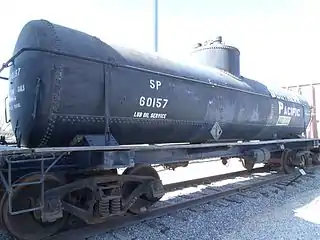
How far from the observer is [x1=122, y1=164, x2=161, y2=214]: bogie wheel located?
211 inches

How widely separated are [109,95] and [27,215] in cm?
207

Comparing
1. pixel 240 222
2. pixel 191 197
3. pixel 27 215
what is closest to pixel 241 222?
pixel 240 222

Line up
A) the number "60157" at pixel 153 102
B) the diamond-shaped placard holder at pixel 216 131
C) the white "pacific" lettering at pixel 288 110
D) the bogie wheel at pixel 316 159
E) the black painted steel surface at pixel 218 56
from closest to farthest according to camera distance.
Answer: the number "60157" at pixel 153 102
the diamond-shaped placard holder at pixel 216 131
the black painted steel surface at pixel 218 56
the white "pacific" lettering at pixel 288 110
the bogie wheel at pixel 316 159

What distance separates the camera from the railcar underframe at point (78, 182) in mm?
4078

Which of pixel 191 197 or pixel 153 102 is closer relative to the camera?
pixel 153 102

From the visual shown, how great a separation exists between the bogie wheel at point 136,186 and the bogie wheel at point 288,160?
20.7 feet

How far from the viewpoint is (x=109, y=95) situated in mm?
4867

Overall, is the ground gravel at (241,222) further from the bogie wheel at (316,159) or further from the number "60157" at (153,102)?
the bogie wheel at (316,159)

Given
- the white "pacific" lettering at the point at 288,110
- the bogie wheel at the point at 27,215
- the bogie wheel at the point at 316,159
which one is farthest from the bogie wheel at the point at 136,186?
the bogie wheel at the point at 316,159

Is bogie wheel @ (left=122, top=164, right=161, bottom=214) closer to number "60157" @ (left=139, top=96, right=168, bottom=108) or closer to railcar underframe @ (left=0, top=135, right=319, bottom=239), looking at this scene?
railcar underframe @ (left=0, top=135, right=319, bottom=239)

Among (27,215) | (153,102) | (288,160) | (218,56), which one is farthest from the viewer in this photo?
(288,160)

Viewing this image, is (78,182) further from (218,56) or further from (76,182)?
(218,56)

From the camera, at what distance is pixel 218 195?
7.15m

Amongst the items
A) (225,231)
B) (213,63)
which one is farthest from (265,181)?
(225,231)
